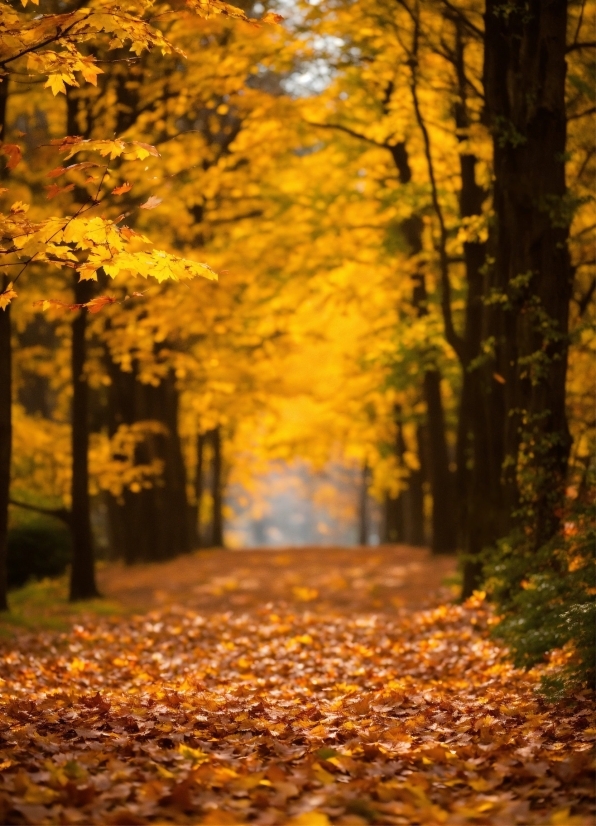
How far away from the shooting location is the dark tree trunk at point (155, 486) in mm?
23734

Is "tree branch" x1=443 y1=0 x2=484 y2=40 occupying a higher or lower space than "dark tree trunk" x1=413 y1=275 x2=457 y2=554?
higher

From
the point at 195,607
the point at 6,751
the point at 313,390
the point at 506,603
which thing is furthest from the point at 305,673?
the point at 313,390

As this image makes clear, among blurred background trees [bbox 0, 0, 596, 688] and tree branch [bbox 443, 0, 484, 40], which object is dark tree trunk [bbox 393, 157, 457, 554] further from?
tree branch [bbox 443, 0, 484, 40]

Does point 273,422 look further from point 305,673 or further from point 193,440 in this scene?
point 305,673

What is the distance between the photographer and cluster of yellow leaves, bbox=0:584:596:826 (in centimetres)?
476

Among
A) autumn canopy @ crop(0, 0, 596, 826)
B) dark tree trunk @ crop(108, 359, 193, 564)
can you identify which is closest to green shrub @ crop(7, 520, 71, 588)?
autumn canopy @ crop(0, 0, 596, 826)

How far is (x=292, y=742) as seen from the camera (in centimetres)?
609

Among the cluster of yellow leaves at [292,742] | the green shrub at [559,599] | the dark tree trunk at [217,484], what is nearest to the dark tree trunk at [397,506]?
the dark tree trunk at [217,484]

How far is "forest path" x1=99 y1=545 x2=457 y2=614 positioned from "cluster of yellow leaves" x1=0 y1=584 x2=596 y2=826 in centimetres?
632

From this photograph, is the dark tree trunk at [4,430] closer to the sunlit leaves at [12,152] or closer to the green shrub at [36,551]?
the sunlit leaves at [12,152]

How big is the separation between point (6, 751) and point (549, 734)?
317cm

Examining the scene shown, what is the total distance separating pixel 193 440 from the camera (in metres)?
32.8

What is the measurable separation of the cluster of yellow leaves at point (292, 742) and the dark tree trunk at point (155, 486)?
13.3 meters

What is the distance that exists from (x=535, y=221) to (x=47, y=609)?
9.79m
